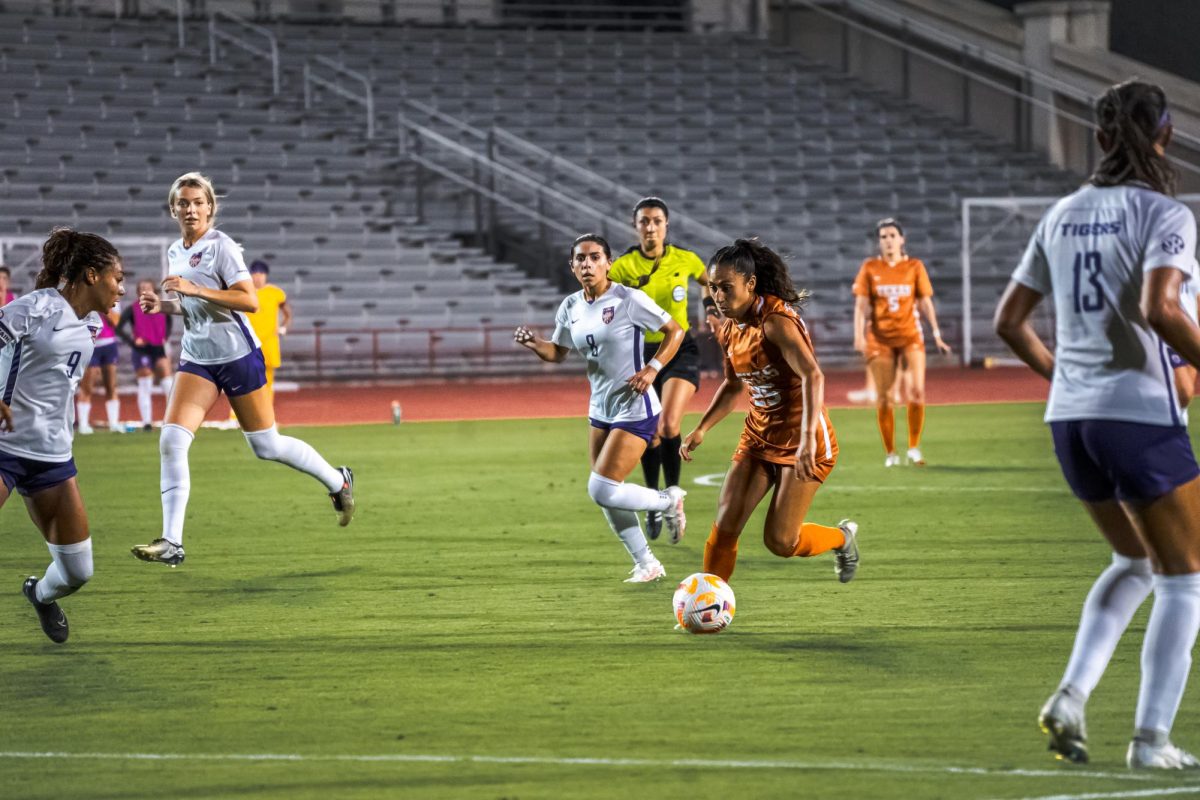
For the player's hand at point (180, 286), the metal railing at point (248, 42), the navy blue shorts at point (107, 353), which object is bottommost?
the navy blue shorts at point (107, 353)

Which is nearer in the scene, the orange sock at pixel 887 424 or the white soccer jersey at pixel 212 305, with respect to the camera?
the white soccer jersey at pixel 212 305

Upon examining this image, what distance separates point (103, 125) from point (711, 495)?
2214cm

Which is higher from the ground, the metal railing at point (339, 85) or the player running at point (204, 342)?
the metal railing at point (339, 85)

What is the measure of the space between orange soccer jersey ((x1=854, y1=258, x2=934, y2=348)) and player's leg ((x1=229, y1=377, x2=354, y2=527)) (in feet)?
21.5

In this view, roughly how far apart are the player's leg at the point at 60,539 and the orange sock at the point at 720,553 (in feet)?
9.95

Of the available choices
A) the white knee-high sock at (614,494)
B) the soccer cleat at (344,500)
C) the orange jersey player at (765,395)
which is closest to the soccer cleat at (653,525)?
the white knee-high sock at (614,494)

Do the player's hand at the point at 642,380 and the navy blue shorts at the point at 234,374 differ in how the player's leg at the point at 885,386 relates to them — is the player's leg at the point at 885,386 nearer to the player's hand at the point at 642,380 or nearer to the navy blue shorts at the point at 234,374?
the player's hand at the point at 642,380

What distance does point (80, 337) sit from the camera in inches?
301

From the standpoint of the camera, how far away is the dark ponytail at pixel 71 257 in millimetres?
7711

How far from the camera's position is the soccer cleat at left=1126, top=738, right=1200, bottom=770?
210 inches

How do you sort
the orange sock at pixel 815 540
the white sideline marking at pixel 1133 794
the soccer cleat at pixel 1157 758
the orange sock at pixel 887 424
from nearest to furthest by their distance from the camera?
the white sideline marking at pixel 1133 794 < the soccer cleat at pixel 1157 758 < the orange sock at pixel 815 540 < the orange sock at pixel 887 424

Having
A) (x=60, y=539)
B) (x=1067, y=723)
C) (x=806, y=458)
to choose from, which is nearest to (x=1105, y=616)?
(x=1067, y=723)

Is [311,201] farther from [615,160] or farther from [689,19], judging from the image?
[689,19]

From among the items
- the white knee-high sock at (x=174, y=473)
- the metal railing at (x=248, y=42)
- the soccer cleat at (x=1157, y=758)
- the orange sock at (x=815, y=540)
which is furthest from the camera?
the metal railing at (x=248, y=42)
